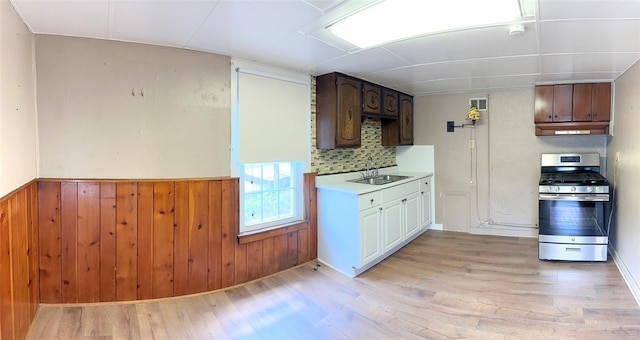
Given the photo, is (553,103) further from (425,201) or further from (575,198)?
(425,201)

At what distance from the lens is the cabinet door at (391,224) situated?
368 cm

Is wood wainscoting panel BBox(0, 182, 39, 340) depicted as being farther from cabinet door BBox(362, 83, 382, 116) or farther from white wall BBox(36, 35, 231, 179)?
cabinet door BBox(362, 83, 382, 116)

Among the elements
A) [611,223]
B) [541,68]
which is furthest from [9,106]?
[611,223]

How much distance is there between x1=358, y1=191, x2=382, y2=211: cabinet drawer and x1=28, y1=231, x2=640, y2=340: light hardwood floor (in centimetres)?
66

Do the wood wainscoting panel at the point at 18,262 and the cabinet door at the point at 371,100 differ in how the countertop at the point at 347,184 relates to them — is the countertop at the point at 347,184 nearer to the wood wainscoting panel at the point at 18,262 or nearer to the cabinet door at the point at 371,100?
the cabinet door at the point at 371,100

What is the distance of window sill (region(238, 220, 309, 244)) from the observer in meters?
3.11

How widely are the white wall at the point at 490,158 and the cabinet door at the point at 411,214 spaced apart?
732 mm

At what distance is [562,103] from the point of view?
4.07 metres

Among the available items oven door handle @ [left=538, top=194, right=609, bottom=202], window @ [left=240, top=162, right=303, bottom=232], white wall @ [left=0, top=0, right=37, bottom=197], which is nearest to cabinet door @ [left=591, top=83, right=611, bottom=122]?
oven door handle @ [left=538, top=194, right=609, bottom=202]

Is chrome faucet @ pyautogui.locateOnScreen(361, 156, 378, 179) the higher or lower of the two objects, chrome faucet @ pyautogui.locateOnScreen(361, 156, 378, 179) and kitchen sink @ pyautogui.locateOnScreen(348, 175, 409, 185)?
the higher

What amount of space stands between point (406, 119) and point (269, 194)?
8.28 ft

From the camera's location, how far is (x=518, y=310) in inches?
103

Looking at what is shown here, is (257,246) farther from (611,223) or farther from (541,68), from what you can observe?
(611,223)

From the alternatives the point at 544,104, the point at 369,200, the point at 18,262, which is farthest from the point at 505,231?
the point at 18,262
